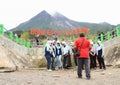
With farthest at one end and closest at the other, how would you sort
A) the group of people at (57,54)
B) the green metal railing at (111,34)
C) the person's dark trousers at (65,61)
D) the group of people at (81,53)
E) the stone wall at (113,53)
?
the green metal railing at (111,34) < the stone wall at (113,53) < the person's dark trousers at (65,61) < the group of people at (57,54) < the group of people at (81,53)

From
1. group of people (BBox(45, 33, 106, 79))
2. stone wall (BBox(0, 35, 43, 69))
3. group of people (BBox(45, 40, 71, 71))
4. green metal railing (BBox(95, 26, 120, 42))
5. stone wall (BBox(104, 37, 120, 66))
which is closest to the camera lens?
group of people (BBox(45, 33, 106, 79))

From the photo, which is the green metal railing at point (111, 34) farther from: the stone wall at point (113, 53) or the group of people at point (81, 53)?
the group of people at point (81, 53)

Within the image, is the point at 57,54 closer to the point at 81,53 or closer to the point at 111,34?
the point at 81,53

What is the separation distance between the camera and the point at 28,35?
5731 cm

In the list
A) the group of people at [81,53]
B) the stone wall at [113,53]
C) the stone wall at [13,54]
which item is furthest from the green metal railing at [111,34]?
the stone wall at [13,54]

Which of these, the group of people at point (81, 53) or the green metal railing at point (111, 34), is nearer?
the group of people at point (81, 53)

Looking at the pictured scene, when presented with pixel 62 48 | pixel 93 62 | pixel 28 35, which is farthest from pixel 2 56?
pixel 28 35

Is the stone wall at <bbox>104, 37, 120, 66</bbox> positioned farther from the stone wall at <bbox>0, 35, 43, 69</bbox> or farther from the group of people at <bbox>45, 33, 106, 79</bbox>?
the stone wall at <bbox>0, 35, 43, 69</bbox>

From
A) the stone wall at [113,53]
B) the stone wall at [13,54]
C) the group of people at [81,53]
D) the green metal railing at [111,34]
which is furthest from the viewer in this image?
the green metal railing at [111,34]

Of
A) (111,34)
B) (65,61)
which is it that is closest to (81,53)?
(65,61)

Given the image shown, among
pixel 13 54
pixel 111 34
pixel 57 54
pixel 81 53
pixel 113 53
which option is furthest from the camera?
pixel 111 34

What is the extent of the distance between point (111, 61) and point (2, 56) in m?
6.22

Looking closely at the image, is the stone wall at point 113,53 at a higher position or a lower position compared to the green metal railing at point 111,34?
lower

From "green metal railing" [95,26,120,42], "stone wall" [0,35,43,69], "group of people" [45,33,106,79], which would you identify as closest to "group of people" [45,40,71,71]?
"group of people" [45,33,106,79]
